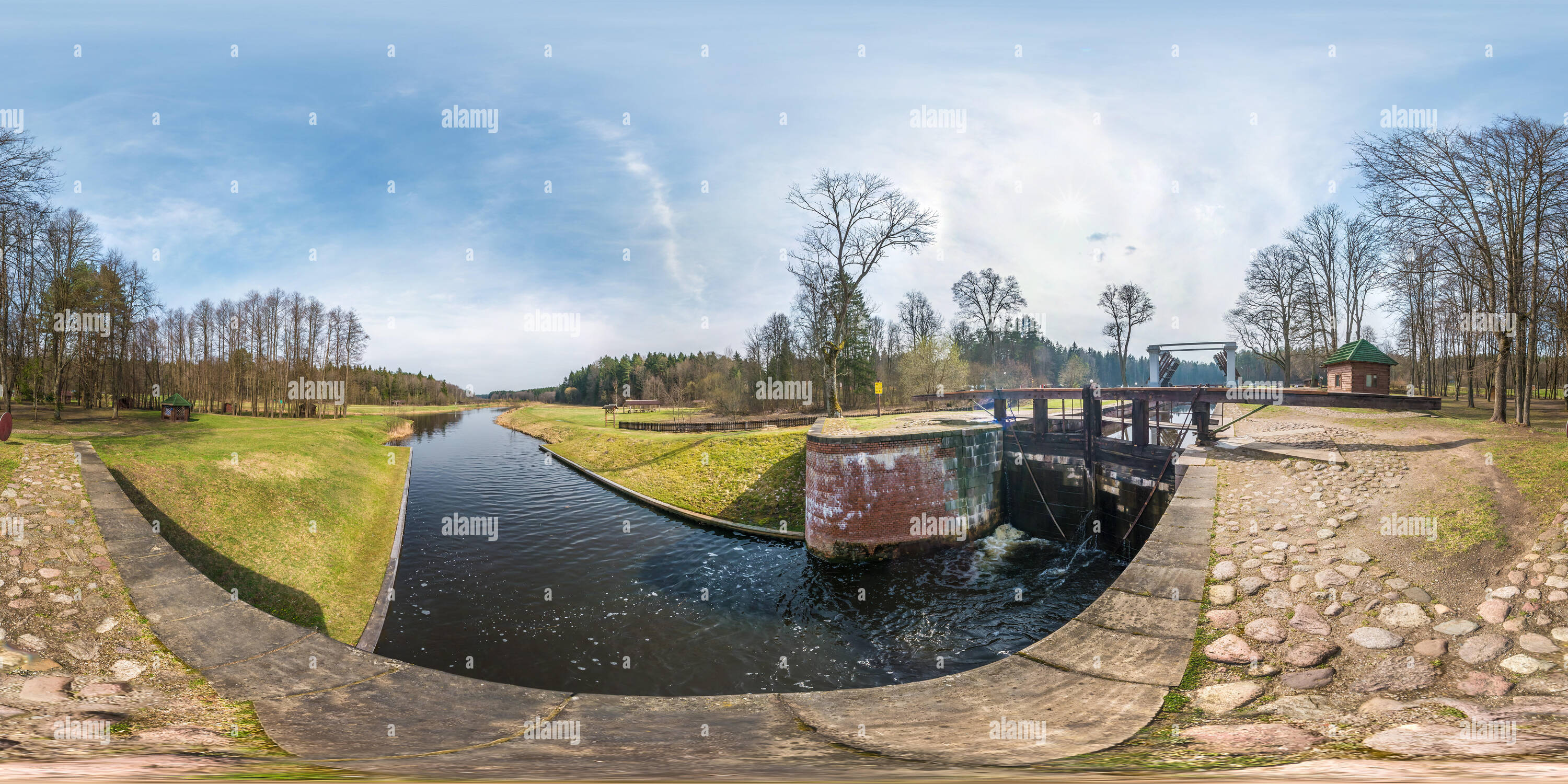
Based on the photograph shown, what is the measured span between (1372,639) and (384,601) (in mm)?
18440

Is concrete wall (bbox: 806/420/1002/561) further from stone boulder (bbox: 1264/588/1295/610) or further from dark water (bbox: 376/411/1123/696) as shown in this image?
stone boulder (bbox: 1264/588/1295/610)

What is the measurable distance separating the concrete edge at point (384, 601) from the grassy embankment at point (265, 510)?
0.19 m

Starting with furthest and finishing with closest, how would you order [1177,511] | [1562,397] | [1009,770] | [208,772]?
1. [1562,397]
2. [1177,511]
3. [1009,770]
4. [208,772]

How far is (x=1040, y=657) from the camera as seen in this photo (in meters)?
6.75

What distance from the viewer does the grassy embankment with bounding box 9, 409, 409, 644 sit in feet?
38.8

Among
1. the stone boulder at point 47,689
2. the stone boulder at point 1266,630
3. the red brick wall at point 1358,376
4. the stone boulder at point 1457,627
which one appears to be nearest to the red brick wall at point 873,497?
the stone boulder at point 1266,630

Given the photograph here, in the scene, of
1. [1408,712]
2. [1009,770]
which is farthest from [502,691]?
[1408,712]

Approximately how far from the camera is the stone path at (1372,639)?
4.54 m

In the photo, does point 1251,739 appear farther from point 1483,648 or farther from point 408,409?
point 408,409

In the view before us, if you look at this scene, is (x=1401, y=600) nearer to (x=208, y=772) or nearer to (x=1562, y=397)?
(x=208, y=772)

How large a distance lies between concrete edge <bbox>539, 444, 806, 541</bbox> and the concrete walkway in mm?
11939

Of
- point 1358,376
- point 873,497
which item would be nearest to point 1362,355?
point 1358,376

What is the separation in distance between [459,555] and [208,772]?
51.7 feet

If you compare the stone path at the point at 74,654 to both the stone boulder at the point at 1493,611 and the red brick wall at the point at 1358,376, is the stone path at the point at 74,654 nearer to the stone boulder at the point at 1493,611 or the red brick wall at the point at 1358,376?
the stone boulder at the point at 1493,611
